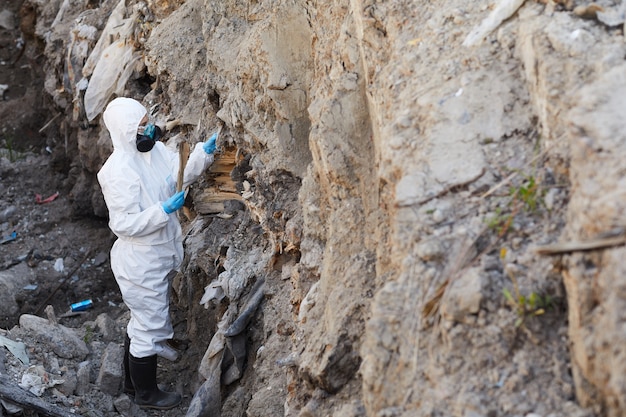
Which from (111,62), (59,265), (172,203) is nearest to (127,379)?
(172,203)

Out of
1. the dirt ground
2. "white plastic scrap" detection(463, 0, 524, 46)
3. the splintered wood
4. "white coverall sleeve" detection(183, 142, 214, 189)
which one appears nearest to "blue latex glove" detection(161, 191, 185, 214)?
"white coverall sleeve" detection(183, 142, 214, 189)

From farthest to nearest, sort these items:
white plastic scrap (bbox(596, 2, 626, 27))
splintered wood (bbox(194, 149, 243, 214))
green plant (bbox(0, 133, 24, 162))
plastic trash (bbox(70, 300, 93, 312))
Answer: green plant (bbox(0, 133, 24, 162))
plastic trash (bbox(70, 300, 93, 312))
splintered wood (bbox(194, 149, 243, 214))
white plastic scrap (bbox(596, 2, 626, 27))

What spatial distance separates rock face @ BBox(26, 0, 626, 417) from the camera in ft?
8.06

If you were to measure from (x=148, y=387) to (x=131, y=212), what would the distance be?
126cm

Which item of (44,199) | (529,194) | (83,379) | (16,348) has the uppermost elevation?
(529,194)

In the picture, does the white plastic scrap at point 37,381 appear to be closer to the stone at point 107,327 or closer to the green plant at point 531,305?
the stone at point 107,327

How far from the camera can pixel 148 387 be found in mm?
5406

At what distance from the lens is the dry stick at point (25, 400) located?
4855mm

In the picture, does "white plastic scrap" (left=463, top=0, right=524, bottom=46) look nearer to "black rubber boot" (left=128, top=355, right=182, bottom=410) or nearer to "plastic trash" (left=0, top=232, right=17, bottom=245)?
"black rubber boot" (left=128, top=355, right=182, bottom=410)

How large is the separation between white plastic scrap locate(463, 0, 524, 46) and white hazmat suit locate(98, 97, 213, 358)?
2514 millimetres

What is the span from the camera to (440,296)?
2.70 metres

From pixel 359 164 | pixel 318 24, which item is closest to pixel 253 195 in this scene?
pixel 318 24

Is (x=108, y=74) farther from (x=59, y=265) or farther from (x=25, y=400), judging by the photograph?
(x=25, y=400)

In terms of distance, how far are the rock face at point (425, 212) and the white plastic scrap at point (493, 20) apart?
0.03ft
